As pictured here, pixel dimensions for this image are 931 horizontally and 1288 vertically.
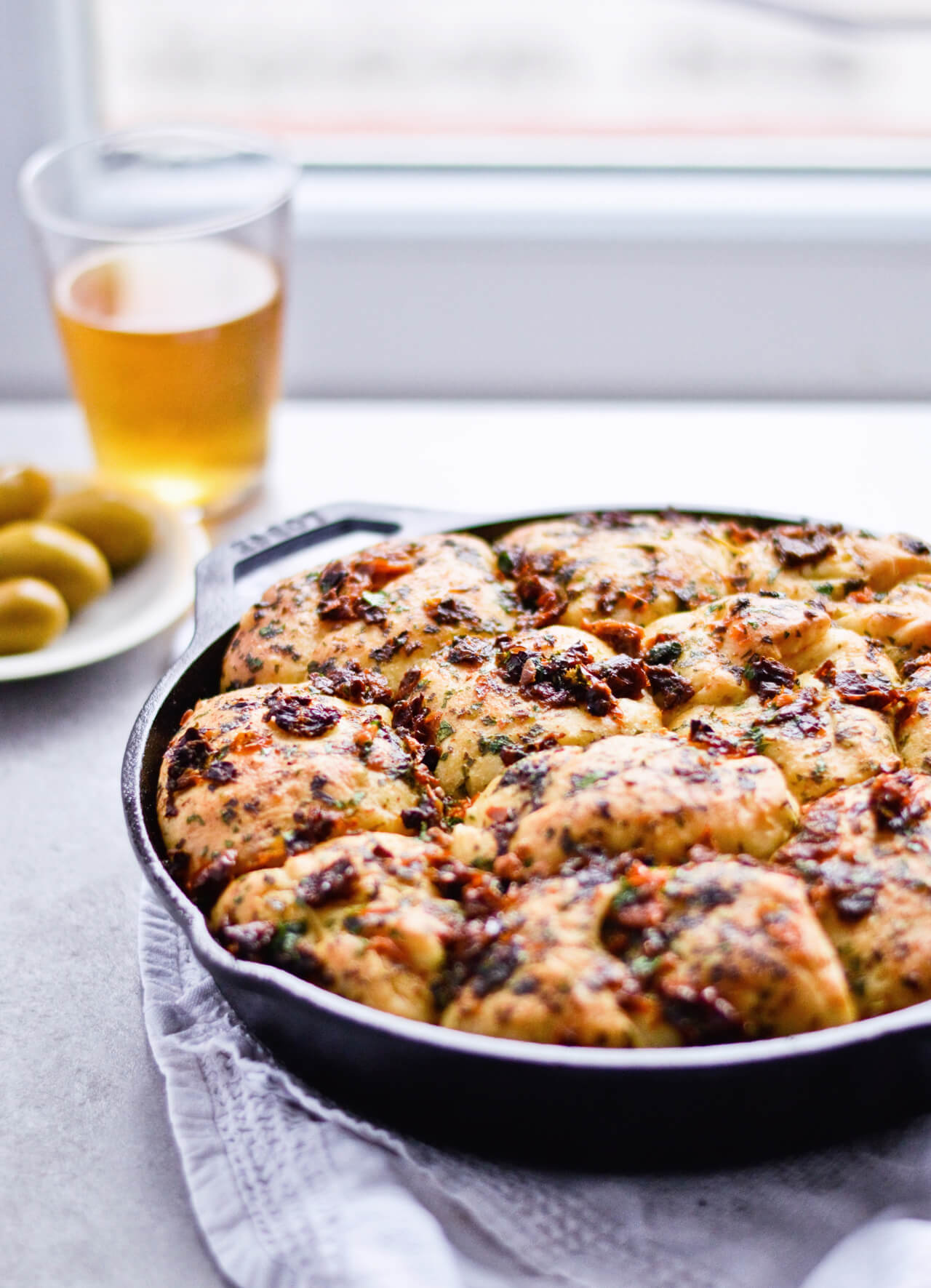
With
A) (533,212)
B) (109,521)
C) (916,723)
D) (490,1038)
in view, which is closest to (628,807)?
(490,1038)

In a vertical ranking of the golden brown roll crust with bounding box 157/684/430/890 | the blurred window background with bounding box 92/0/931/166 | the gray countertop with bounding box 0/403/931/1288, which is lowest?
the gray countertop with bounding box 0/403/931/1288

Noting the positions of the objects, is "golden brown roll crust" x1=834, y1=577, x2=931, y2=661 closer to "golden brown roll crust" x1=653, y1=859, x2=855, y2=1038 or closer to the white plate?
"golden brown roll crust" x1=653, y1=859, x2=855, y2=1038

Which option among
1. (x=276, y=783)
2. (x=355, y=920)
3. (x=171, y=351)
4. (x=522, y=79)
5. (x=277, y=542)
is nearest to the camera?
(x=355, y=920)

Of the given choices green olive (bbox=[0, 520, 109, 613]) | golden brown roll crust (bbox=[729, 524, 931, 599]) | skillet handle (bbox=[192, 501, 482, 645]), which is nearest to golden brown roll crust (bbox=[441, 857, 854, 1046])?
golden brown roll crust (bbox=[729, 524, 931, 599])

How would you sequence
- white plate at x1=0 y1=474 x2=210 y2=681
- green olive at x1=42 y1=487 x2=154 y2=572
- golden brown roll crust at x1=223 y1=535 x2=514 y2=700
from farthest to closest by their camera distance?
green olive at x1=42 y1=487 x2=154 y2=572
white plate at x1=0 y1=474 x2=210 y2=681
golden brown roll crust at x1=223 y1=535 x2=514 y2=700

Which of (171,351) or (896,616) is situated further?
(171,351)

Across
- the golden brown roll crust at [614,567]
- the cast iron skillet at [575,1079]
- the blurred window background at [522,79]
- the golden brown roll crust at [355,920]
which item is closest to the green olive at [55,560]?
the golden brown roll crust at [614,567]

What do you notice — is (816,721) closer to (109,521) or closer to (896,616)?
(896,616)
